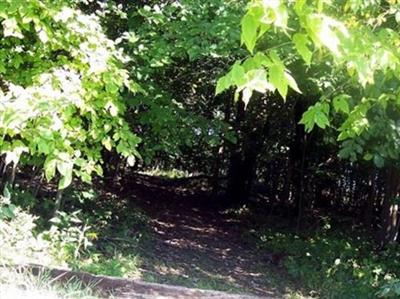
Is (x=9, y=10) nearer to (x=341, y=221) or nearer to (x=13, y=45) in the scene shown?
(x=13, y=45)

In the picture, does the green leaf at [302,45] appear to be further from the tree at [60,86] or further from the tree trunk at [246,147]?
the tree trunk at [246,147]

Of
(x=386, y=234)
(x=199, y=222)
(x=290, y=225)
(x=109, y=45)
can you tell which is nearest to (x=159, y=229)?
(x=199, y=222)

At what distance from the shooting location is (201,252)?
25.2 ft

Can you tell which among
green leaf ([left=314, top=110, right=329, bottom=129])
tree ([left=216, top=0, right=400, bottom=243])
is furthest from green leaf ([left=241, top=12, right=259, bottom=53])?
green leaf ([left=314, top=110, right=329, bottom=129])

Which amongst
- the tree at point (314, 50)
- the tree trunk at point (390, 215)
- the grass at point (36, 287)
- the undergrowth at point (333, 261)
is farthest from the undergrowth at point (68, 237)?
the tree trunk at point (390, 215)

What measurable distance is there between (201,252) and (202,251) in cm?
8

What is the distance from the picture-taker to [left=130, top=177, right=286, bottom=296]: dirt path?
6.18m

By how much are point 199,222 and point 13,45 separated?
6095 mm

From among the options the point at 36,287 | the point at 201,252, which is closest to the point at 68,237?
the point at 36,287

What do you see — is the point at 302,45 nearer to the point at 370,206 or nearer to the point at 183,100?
the point at 183,100

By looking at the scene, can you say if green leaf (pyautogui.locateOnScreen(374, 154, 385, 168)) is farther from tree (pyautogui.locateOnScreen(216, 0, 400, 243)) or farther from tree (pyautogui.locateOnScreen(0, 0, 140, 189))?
tree (pyautogui.locateOnScreen(0, 0, 140, 189))

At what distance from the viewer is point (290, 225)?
9.95 m

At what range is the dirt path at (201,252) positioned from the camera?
618 cm

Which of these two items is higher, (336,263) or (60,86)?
(60,86)
